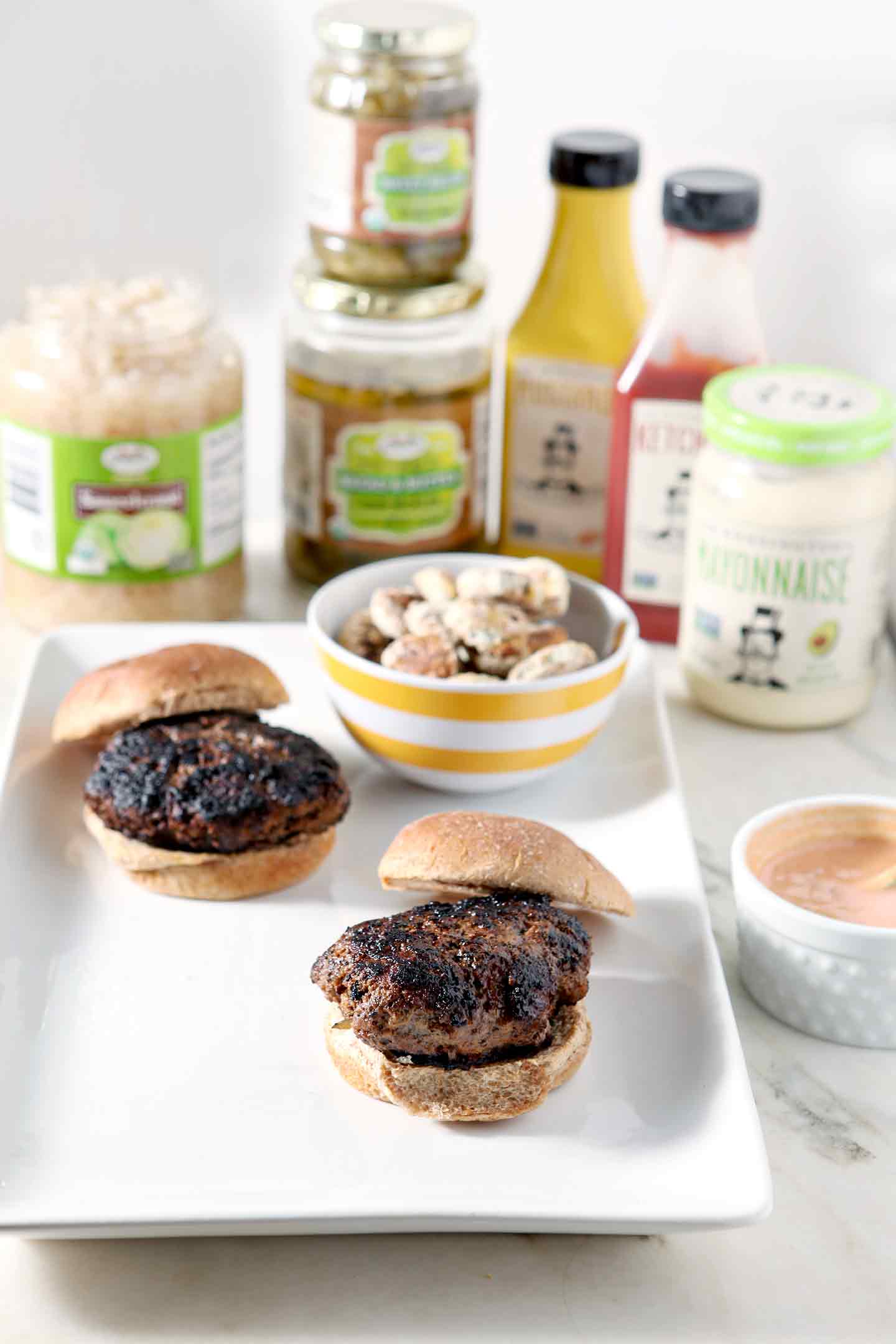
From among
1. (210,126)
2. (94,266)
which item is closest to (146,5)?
(210,126)

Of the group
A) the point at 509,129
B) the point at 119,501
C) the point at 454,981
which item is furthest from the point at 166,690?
the point at 509,129

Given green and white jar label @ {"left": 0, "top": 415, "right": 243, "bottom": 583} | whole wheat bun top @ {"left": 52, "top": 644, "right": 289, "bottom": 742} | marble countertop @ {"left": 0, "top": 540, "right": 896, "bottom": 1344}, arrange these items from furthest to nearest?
1. green and white jar label @ {"left": 0, "top": 415, "right": 243, "bottom": 583}
2. whole wheat bun top @ {"left": 52, "top": 644, "right": 289, "bottom": 742}
3. marble countertop @ {"left": 0, "top": 540, "right": 896, "bottom": 1344}

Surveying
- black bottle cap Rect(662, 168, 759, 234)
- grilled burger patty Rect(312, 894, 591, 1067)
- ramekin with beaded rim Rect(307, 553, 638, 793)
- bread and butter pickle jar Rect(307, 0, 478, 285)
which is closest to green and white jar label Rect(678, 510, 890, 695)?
ramekin with beaded rim Rect(307, 553, 638, 793)

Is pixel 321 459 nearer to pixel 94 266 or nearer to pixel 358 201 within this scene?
pixel 358 201

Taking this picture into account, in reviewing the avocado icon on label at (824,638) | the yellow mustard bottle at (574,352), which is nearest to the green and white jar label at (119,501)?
the yellow mustard bottle at (574,352)

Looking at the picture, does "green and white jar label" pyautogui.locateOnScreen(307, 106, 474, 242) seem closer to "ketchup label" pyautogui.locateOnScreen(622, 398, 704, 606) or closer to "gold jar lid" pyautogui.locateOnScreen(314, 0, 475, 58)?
"gold jar lid" pyautogui.locateOnScreen(314, 0, 475, 58)

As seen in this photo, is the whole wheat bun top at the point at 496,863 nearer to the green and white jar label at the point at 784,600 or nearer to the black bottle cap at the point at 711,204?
the green and white jar label at the point at 784,600
